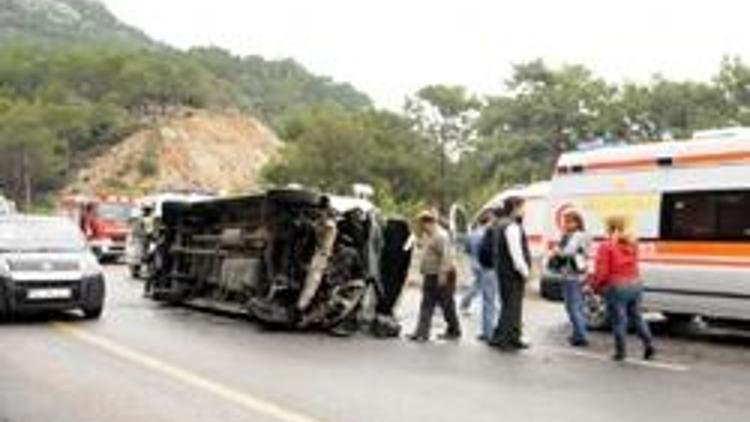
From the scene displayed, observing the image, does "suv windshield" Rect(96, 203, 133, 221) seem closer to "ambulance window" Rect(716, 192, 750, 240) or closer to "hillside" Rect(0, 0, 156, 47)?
"ambulance window" Rect(716, 192, 750, 240)

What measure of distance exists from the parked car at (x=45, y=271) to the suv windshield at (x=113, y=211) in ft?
76.6

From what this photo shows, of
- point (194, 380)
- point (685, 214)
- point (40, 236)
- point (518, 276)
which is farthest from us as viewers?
point (40, 236)

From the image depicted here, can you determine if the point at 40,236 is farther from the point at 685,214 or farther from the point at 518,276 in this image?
the point at 685,214

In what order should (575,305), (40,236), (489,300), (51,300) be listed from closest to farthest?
(575,305)
(489,300)
(51,300)
(40,236)

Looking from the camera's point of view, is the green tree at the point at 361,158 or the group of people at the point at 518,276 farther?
the green tree at the point at 361,158

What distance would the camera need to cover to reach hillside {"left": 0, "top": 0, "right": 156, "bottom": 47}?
162125 millimetres

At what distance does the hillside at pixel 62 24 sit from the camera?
6383 inches

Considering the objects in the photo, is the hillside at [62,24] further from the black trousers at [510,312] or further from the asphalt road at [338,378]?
the black trousers at [510,312]

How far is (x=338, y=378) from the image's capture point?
13555 mm

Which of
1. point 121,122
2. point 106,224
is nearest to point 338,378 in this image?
point 106,224

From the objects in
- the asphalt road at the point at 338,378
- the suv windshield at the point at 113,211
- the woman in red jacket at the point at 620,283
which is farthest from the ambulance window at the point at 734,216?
the suv windshield at the point at 113,211

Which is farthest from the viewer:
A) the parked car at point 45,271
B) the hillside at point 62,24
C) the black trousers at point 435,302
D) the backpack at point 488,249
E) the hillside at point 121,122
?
the hillside at point 62,24

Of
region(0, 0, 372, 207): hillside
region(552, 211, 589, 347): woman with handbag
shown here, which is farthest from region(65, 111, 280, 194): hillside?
region(552, 211, 589, 347): woman with handbag

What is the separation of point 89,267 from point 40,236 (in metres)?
0.99
